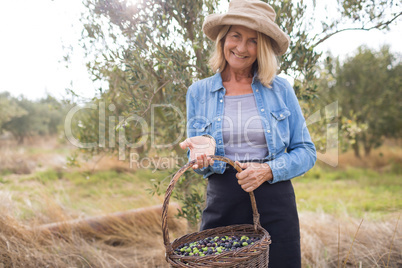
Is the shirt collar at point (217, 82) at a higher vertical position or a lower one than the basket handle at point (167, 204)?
higher

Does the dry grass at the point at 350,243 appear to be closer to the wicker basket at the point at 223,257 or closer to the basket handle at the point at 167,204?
the basket handle at the point at 167,204

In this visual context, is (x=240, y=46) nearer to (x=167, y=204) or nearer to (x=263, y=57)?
(x=263, y=57)

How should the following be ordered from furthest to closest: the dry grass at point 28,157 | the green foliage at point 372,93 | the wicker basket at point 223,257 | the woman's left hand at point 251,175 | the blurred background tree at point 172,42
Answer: the green foliage at point 372,93, the dry grass at point 28,157, the blurred background tree at point 172,42, the woman's left hand at point 251,175, the wicker basket at point 223,257

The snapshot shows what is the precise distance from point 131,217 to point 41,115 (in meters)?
7.50

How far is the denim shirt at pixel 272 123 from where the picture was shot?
2.17 meters

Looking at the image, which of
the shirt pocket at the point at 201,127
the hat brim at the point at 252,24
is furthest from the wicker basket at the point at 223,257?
the hat brim at the point at 252,24

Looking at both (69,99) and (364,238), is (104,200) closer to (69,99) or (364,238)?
(69,99)

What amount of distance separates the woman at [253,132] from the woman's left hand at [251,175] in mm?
11

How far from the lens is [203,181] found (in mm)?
3543

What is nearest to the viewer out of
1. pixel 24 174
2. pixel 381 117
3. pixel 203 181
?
pixel 203 181

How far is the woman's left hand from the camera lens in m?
2.00

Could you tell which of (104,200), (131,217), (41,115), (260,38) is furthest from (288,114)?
(41,115)

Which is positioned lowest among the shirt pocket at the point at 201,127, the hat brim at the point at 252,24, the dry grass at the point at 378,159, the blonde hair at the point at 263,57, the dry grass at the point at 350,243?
the dry grass at the point at 350,243

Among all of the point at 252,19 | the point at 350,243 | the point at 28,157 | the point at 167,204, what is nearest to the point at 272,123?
the point at 252,19
